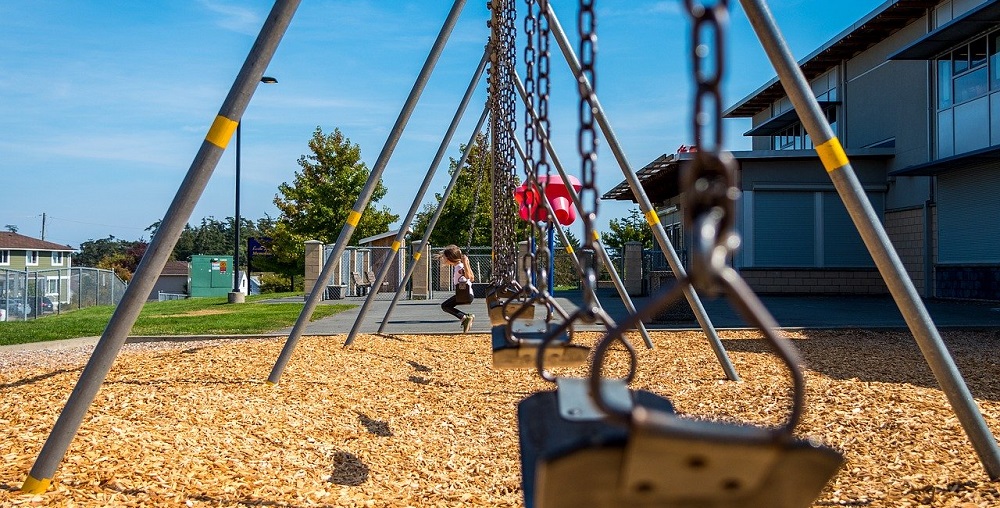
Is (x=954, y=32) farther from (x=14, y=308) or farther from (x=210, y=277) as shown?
(x=210, y=277)

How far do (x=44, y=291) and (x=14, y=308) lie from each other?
11.4 ft

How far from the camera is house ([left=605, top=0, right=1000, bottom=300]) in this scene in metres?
16.9

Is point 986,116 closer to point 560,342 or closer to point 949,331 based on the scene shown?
point 949,331

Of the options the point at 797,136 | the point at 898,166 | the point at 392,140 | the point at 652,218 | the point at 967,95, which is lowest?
the point at 652,218

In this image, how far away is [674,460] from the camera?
101 cm

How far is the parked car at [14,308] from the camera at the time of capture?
16.5 meters

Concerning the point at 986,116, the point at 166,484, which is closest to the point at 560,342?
the point at 166,484

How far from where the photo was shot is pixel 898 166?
20.4 metres

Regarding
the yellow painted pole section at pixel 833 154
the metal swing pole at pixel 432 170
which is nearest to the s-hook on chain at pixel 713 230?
the yellow painted pole section at pixel 833 154

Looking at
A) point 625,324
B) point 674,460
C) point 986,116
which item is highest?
point 986,116

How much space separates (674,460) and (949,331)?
11237mm

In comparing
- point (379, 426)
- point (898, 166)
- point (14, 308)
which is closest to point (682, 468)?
point (379, 426)

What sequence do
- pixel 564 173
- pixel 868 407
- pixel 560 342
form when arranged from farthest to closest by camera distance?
pixel 564 173, pixel 868 407, pixel 560 342

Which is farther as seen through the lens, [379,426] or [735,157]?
[735,157]
